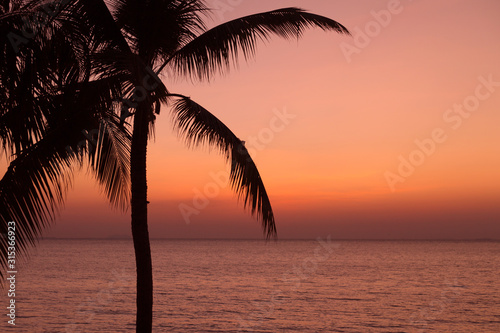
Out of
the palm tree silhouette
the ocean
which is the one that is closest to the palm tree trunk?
the palm tree silhouette

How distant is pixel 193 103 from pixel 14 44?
8.59 ft

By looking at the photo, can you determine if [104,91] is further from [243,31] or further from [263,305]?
[263,305]

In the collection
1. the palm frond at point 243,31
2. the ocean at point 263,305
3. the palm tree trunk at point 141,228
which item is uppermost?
the palm frond at point 243,31

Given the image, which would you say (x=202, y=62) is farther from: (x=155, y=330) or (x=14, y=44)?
(x=155, y=330)

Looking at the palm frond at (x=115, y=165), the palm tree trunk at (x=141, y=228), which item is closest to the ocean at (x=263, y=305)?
the palm frond at (x=115, y=165)

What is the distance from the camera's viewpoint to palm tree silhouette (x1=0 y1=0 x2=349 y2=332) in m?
5.84

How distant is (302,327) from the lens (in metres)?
24.2

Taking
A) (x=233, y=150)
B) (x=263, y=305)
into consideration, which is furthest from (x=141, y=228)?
(x=263, y=305)

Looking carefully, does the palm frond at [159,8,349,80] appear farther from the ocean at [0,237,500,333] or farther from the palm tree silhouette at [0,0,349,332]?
the ocean at [0,237,500,333]

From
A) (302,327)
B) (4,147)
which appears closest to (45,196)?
(4,147)

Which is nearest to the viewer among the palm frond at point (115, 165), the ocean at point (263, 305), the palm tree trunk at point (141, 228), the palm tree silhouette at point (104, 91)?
the palm tree silhouette at point (104, 91)

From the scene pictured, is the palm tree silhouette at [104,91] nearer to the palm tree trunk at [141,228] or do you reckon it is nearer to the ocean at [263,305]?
the palm tree trunk at [141,228]

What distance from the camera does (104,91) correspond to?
6336mm

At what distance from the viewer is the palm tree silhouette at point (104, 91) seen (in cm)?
584
